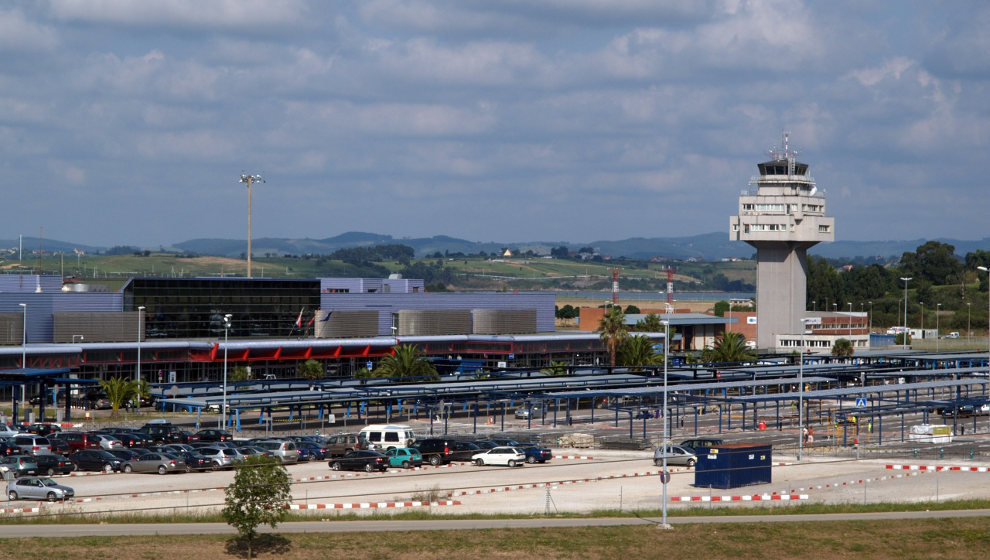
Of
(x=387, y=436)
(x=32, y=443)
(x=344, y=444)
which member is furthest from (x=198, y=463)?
(x=387, y=436)

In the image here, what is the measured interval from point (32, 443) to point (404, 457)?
2067cm

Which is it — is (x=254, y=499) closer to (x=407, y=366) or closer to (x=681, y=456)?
(x=681, y=456)

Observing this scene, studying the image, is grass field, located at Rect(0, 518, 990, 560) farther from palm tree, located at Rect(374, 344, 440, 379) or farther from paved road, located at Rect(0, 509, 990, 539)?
palm tree, located at Rect(374, 344, 440, 379)

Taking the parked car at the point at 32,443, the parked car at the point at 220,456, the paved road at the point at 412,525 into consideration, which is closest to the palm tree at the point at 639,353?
the parked car at the point at 220,456

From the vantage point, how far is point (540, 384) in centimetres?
9412

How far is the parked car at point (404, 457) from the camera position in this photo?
6203 centimetres

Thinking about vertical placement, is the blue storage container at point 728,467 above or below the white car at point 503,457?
above

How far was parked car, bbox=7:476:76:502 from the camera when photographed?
49594mm

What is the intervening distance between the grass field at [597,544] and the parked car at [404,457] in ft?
65.8

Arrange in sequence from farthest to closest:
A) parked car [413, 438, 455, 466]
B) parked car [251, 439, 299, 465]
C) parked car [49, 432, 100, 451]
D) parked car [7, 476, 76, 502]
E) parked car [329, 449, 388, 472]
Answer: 1. parked car [49, 432, 100, 451]
2. parked car [413, 438, 455, 466]
3. parked car [251, 439, 299, 465]
4. parked car [329, 449, 388, 472]
5. parked car [7, 476, 76, 502]

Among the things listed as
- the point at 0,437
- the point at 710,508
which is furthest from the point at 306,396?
the point at 710,508

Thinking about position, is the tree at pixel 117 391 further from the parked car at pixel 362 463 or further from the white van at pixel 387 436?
the parked car at pixel 362 463

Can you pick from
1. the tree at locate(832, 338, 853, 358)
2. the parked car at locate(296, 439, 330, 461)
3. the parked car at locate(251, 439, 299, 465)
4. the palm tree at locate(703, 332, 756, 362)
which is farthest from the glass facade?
the tree at locate(832, 338, 853, 358)

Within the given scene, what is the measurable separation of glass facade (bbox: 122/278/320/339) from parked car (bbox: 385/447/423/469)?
59125 millimetres
